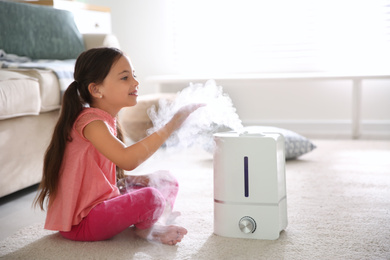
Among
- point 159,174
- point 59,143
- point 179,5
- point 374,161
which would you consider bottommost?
point 374,161

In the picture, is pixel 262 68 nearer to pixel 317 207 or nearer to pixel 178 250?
pixel 317 207

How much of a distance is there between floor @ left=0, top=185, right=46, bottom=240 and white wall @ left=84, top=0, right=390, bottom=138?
204cm

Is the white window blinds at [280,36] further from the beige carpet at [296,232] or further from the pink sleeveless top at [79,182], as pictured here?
the pink sleeveless top at [79,182]

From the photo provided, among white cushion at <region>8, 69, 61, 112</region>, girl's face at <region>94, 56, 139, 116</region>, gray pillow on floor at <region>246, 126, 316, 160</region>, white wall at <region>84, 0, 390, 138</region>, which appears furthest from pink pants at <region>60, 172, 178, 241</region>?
white wall at <region>84, 0, 390, 138</region>

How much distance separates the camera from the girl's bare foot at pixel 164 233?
1272 millimetres

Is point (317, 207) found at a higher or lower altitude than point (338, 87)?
lower

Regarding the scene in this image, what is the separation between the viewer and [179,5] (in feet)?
12.3

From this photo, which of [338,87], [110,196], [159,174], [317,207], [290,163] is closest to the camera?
[110,196]

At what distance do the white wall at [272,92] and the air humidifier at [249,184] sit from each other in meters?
2.21

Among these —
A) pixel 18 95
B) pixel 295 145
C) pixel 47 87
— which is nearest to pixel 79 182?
pixel 18 95

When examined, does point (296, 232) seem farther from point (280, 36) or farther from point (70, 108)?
point (280, 36)

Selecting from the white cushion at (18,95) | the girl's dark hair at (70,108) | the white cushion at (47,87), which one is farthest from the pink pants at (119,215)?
the white cushion at (47,87)

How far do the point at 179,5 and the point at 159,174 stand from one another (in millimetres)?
2520

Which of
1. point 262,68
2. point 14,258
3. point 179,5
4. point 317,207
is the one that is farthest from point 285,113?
point 14,258
